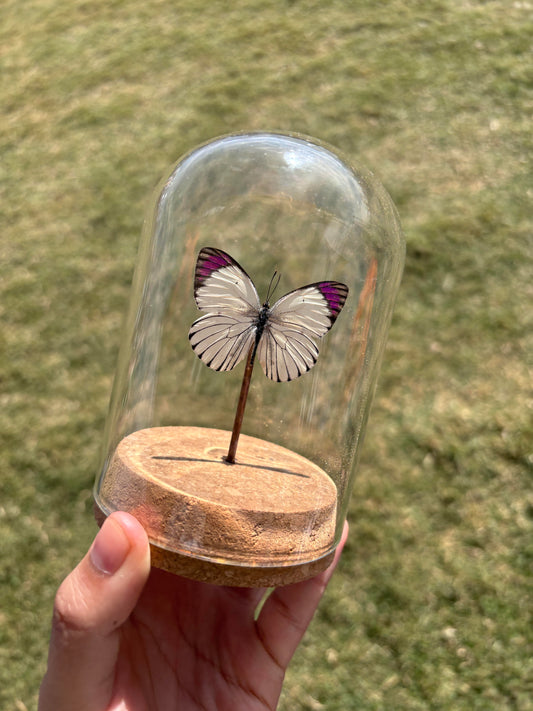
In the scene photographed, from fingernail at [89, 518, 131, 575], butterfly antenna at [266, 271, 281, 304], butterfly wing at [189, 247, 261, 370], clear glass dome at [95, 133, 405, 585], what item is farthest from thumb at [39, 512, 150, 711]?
butterfly antenna at [266, 271, 281, 304]

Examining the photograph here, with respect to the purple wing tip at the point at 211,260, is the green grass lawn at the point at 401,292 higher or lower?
lower

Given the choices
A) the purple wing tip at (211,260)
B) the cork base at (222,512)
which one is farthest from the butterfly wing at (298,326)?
→ the cork base at (222,512)

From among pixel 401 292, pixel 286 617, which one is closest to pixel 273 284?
pixel 286 617

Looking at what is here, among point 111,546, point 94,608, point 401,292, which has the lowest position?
point 401,292

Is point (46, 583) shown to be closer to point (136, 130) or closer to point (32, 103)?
point (136, 130)

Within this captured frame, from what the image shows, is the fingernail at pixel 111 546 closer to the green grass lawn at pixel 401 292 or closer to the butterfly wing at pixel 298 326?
the butterfly wing at pixel 298 326

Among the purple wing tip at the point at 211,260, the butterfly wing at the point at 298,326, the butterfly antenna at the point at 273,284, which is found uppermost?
the purple wing tip at the point at 211,260

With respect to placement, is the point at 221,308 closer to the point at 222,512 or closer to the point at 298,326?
the point at 298,326

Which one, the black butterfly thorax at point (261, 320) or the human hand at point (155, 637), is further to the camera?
the black butterfly thorax at point (261, 320)

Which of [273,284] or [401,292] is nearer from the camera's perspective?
[273,284]
